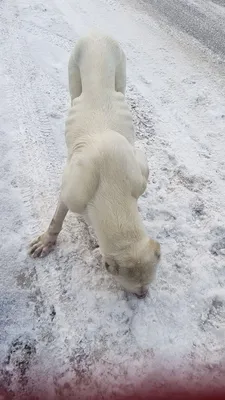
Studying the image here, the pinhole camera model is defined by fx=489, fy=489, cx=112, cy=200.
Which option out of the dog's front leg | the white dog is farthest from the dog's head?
the dog's front leg

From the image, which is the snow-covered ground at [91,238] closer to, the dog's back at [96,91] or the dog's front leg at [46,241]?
the dog's front leg at [46,241]

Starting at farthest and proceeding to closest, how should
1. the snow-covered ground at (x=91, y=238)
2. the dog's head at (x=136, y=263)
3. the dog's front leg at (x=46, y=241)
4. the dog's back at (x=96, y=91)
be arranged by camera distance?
the dog's front leg at (x=46, y=241) → the dog's back at (x=96, y=91) → the snow-covered ground at (x=91, y=238) → the dog's head at (x=136, y=263)

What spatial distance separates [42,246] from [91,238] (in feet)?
1.54

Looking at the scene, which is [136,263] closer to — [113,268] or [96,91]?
[113,268]

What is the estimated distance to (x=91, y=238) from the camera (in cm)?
458

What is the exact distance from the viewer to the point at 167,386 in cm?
367

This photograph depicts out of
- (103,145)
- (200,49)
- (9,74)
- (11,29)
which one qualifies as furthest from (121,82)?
(11,29)

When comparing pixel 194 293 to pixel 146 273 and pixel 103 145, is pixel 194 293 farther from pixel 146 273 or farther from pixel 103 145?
pixel 103 145

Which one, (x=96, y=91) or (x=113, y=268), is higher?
(x=96, y=91)

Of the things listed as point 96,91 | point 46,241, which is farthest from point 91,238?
point 96,91

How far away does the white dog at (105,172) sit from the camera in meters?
3.32

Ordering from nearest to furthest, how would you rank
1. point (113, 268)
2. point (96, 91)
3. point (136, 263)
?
point (136, 263), point (113, 268), point (96, 91)

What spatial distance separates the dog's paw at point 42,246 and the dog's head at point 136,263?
1.15m

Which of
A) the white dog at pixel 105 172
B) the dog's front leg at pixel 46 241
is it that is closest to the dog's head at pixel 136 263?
the white dog at pixel 105 172
